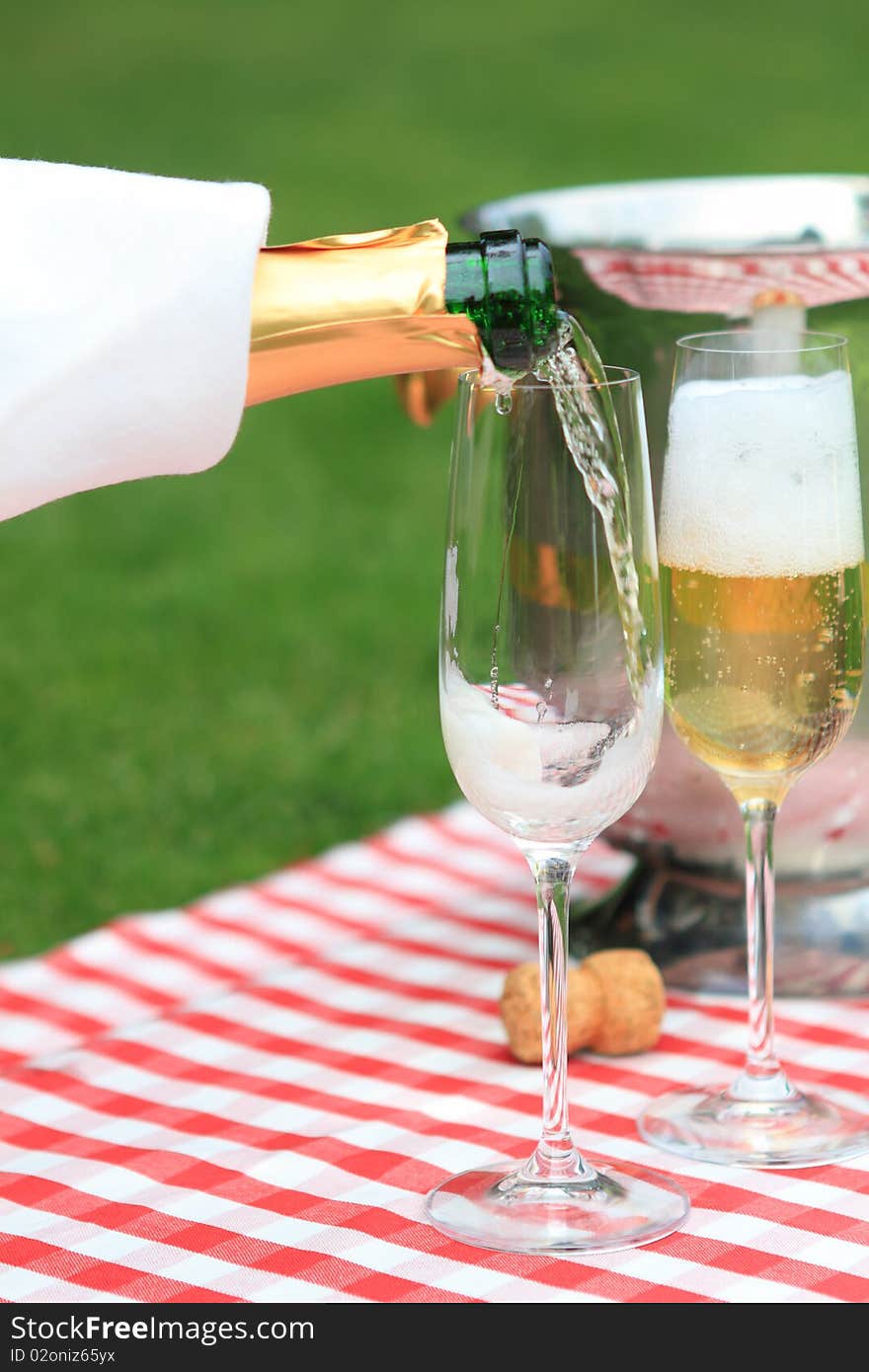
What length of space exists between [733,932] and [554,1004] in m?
0.45

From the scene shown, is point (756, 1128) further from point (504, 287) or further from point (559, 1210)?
point (504, 287)

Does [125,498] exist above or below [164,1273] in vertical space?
above

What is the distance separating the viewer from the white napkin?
3.14ft

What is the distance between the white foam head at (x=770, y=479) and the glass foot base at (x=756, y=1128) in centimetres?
35

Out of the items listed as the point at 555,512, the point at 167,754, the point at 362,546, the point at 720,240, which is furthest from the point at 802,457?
the point at 362,546

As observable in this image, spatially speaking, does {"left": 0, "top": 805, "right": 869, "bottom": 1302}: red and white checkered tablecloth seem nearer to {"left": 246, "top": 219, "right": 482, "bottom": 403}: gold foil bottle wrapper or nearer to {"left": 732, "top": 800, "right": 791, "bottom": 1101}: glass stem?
{"left": 732, "top": 800, "right": 791, "bottom": 1101}: glass stem

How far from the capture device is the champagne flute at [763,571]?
3.43ft

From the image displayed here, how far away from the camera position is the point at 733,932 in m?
1.43

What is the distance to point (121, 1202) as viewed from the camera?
1.08m

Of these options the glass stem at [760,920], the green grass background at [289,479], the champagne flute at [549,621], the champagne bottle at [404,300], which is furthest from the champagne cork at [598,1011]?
the green grass background at [289,479]

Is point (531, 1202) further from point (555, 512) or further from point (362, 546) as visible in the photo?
point (362, 546)

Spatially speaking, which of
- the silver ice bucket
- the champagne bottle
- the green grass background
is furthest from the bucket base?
the green grass background

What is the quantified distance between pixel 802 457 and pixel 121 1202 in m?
0.58

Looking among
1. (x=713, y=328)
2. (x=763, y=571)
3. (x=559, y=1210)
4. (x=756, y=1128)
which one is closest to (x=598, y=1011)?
(x=756, y=1128)
